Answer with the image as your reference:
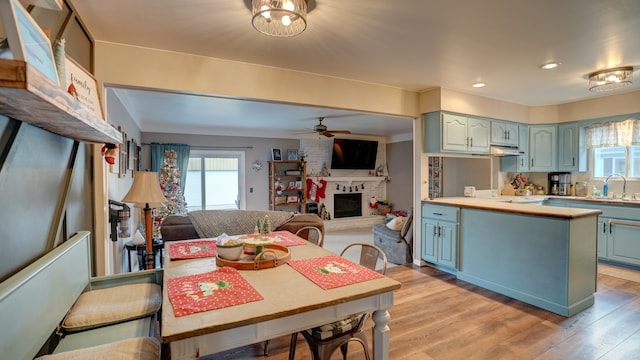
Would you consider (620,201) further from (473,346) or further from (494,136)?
(473,346)

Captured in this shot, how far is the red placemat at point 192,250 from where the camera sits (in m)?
1.99

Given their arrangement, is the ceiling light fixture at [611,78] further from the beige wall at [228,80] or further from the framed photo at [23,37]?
the framed photo at [23,37]

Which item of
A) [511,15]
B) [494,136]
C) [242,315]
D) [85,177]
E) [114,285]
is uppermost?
[511,15]

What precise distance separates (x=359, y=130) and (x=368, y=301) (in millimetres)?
6109

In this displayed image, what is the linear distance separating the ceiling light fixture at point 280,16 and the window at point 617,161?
5.05 m

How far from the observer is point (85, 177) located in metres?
2.17

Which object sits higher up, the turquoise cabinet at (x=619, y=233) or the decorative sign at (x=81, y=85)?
the decorative sign at (x=81, y=85)

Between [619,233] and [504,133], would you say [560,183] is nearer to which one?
[619,233]

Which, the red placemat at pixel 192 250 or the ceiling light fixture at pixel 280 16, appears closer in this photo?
the ceiling light fixture at pixel 280 16

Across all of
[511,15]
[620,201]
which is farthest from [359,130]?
[511,15]

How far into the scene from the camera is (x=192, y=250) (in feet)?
6.95

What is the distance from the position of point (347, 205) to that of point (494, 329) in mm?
5548

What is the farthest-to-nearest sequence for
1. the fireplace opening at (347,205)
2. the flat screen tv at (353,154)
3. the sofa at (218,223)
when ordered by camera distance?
the fireplace opening at (347,205)
the flat screen tv at (353,154)
the sofa at (218,223)

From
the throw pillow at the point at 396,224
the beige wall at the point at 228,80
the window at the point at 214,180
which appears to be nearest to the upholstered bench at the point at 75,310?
the beige wall at the point at 228,80
